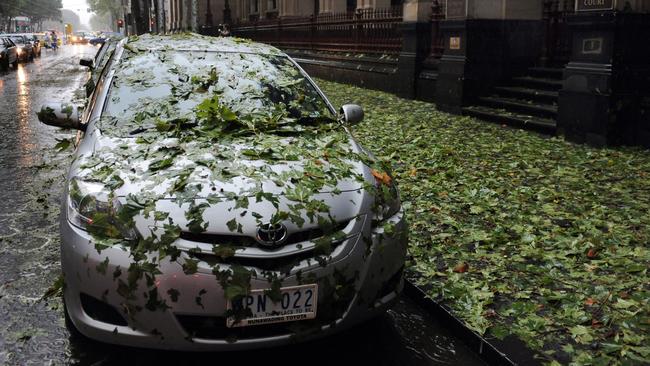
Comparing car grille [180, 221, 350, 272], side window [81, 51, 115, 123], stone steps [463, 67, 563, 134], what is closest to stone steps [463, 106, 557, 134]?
stone steps [463, 67, 563, 134]

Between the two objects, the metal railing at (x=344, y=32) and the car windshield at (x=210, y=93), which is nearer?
the car windshield at (x=210, y=93)

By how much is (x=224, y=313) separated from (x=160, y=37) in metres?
3.48

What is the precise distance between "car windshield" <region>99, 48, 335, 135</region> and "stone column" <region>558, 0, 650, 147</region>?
5933 mm

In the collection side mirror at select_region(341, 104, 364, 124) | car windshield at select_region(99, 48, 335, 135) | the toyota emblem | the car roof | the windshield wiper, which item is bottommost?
the toyota emblem

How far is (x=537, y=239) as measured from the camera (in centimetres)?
537

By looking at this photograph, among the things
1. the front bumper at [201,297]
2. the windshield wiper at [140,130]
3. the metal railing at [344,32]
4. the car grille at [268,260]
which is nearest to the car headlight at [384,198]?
the front bumper at [201,297]

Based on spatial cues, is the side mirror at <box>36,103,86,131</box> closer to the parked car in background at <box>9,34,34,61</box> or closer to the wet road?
the wet road

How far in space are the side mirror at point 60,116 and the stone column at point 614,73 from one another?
7667 millimetres

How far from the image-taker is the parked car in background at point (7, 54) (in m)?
30.6

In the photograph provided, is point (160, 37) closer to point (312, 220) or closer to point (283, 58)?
point (283, 58)

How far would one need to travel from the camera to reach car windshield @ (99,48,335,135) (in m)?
4.38

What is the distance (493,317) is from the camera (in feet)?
13.0

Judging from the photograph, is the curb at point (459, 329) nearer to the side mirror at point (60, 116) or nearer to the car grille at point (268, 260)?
the car grille at point (268, 260)

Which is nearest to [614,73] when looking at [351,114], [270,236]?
[351,114]
